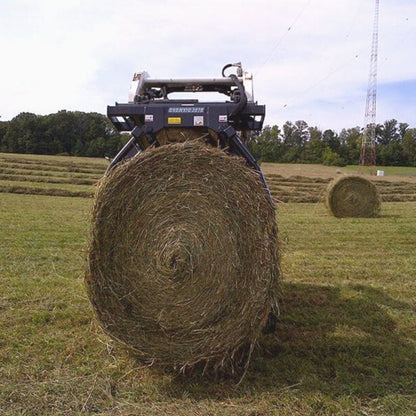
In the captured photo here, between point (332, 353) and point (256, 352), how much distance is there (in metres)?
0.67

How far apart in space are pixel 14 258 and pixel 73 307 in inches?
101

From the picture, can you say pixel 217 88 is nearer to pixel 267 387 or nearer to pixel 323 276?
pixel 323 276

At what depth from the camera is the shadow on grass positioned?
146 inches

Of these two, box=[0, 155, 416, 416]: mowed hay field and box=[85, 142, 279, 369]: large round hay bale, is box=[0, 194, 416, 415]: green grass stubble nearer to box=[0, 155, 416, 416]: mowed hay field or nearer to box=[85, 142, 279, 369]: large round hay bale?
box=[0, 155, 416, 416]: mowed hay field

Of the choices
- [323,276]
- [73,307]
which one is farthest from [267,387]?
[323,276]

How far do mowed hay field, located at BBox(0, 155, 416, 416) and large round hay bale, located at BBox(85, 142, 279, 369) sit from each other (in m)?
0.30

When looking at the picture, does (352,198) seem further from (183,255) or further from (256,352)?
(183,255)

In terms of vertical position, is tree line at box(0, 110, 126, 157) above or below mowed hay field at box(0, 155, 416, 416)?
above

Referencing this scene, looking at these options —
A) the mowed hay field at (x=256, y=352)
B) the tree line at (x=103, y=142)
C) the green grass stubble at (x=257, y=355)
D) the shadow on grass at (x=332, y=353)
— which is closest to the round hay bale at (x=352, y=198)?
the mowed hay field at (x=256, y=352)

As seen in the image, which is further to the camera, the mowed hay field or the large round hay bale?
the large round hay bale

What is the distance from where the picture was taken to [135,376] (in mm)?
3850

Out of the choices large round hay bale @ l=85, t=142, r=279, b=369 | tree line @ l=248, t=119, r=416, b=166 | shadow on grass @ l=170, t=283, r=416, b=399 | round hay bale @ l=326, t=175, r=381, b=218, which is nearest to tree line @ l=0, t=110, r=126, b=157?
tree line @ l=248, t=119, r=416, b=166

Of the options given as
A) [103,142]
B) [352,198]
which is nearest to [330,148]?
[103,142]

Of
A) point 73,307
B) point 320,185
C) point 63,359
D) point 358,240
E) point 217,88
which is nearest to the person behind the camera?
point 63,359
